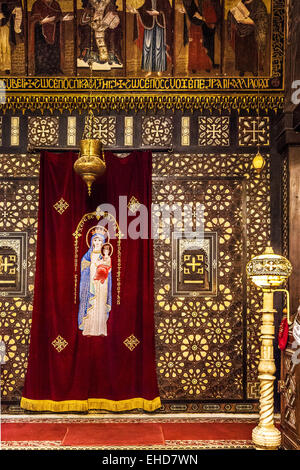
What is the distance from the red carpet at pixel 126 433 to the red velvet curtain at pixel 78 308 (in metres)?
0.21

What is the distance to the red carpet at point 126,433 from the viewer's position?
3.85 meters

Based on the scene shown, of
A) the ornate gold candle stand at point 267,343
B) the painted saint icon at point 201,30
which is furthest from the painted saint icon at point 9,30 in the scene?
the ornate gold candle stand at point 267,343

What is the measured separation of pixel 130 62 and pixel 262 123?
1.60m

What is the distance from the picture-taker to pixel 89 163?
4297 mm

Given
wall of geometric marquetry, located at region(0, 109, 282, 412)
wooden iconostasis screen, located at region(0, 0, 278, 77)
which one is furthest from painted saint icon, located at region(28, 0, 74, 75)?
wall of geometric marquetry, located at region(0, 109, 282, 412)

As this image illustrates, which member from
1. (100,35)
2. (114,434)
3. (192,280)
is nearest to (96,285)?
(192,280)

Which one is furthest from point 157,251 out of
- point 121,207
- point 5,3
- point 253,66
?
point 5,3

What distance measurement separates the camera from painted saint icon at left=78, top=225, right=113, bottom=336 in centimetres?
470

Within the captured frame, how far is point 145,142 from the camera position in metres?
4.92

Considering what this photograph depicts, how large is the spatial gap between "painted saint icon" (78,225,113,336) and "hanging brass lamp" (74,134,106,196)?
0.63 metres

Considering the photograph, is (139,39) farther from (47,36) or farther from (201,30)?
(47,36)

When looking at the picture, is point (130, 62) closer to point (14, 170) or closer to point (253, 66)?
point (253, 66)

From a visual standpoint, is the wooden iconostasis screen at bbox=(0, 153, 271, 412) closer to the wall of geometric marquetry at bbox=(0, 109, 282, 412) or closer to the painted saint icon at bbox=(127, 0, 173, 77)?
the wall of geometric marquetry at bbox=(0, 109, 282, 412)

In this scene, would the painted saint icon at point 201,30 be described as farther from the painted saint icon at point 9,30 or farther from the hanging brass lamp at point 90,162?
the painted saint icon at point 9,30
